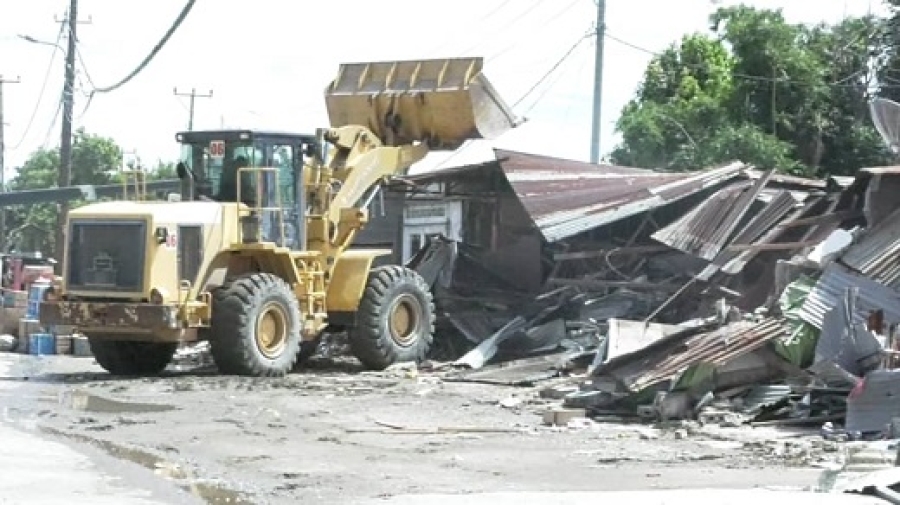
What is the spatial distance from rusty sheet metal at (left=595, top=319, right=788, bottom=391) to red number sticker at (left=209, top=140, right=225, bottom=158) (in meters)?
6.95

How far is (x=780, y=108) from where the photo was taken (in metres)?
38.3

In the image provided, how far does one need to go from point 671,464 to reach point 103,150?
7332 cm

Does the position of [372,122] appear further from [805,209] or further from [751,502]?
[751,502]

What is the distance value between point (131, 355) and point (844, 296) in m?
10.2

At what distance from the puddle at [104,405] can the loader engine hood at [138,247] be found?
2032 millimetres

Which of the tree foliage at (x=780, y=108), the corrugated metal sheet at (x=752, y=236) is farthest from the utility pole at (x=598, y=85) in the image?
the corrugated metal sheet at (x=752, y=236)

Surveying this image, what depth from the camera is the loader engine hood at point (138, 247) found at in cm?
1967

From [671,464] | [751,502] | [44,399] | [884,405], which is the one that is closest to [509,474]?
[671,464]

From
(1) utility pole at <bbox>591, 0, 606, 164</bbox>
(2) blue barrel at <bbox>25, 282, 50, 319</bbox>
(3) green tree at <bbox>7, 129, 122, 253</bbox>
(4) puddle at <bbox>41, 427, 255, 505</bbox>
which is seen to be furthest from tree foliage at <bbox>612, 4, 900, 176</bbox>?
(3) green tree at <bbox>7, 129, 122, 253</bbox>

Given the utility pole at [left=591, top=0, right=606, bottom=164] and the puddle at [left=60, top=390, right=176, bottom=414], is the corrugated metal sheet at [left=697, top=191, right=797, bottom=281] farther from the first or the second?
the utility pole at [left=591, top=0, right=606, bottom=164]

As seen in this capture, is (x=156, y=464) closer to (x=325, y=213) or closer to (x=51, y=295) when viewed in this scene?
(x=51, y=295)

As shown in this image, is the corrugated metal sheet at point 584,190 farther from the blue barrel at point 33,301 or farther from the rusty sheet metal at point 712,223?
the blue barrel at point 33,301

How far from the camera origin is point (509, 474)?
12102 millimetres

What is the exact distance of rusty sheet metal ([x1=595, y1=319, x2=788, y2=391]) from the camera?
16.3 m
